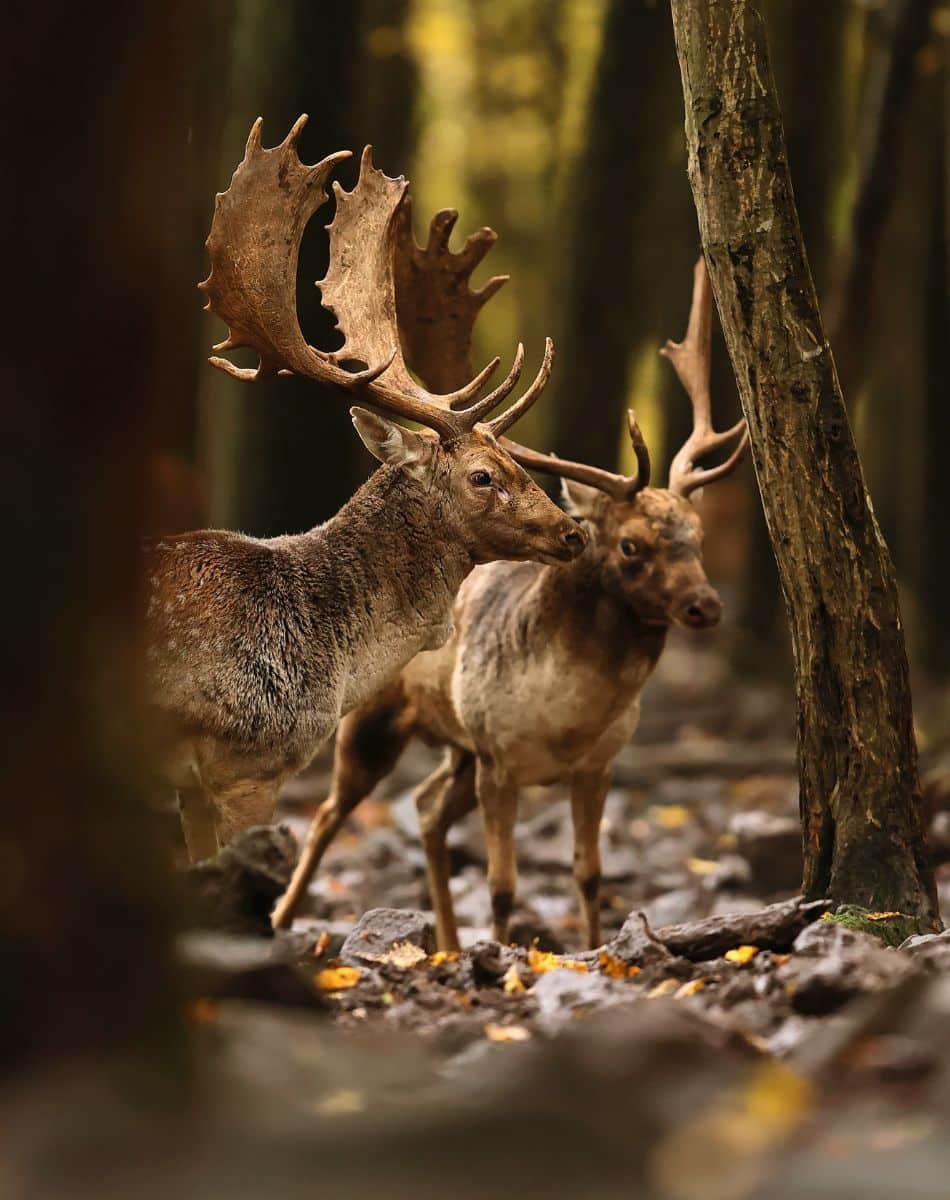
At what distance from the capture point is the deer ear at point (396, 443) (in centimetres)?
747

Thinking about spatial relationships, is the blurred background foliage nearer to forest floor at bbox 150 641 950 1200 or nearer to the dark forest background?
the dark forest background

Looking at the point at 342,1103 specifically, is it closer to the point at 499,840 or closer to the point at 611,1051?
the point at 611,1051

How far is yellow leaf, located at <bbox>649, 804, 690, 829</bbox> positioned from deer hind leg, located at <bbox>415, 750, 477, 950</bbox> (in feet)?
9.53

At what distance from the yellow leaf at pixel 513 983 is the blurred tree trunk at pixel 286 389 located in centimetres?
787

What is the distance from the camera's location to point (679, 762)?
13742mm

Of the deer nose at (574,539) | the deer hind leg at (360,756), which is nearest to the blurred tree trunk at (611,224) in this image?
the deer hind leg at (360,756)

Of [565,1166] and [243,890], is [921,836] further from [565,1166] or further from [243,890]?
[565,1166]

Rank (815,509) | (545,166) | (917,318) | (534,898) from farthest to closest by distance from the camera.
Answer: (545,166) < (917,318) < (534,898) < (815,509)

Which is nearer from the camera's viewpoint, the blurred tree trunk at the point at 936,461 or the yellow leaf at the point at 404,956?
the yellow leaf at the point at 404,956

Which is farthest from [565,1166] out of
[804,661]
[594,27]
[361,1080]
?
[594,27]

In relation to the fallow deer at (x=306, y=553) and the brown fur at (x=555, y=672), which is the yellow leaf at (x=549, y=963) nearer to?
the fallow deer at (x=306, y=553)

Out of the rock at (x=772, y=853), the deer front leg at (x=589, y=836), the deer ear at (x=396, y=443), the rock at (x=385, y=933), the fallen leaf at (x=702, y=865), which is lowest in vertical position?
the fallen leaf at (x=702, y=865)

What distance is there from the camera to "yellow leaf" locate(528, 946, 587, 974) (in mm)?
6086

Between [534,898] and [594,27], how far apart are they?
1642cm
